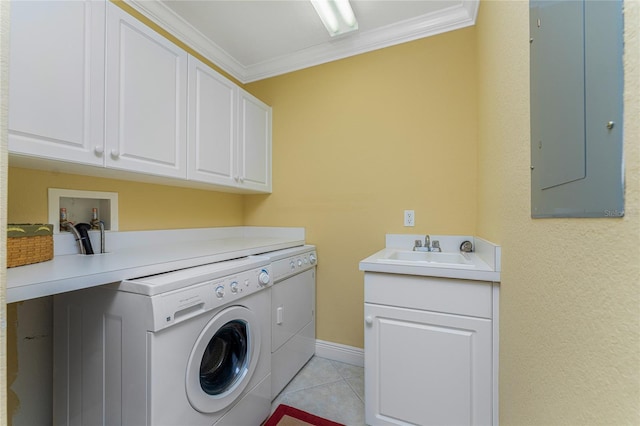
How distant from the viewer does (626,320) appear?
38 centimetres

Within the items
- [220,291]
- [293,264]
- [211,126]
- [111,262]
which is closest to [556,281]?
[220,291]

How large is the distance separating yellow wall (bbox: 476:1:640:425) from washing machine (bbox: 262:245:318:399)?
1.15 m

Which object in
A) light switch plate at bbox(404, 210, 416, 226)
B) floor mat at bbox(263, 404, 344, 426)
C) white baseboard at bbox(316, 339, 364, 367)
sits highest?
light switch plate at bbox(404, 210, 416, 226)

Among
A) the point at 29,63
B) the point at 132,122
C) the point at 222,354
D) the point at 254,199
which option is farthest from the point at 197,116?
the point at 222,354

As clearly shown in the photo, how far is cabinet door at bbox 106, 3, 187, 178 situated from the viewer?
1.21m

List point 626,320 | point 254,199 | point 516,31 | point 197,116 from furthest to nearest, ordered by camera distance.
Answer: point 254,199, point 197,116, point 516,31, point 626,320

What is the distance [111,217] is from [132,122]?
0.61 meters

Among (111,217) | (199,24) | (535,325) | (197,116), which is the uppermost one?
(199,24)

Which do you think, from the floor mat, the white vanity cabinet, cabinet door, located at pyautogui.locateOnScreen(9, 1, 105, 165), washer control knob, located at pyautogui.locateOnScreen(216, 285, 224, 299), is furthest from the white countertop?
cabinet door, located at pyautogui.locateOnScreen(9, 1, 105, 165)

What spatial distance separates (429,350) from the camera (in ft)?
4.00

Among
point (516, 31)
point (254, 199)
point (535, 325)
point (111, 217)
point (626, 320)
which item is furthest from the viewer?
point (254, 199)

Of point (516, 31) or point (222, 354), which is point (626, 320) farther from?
point (222, 354)

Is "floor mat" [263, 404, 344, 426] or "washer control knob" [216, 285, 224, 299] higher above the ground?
"washer control knob" [216, 285, 224, 299]

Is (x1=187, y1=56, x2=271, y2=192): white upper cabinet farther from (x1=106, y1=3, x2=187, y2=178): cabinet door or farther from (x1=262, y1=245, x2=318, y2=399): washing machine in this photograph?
(x1=262, y1=245, x2=318, y2=399): washing machine
